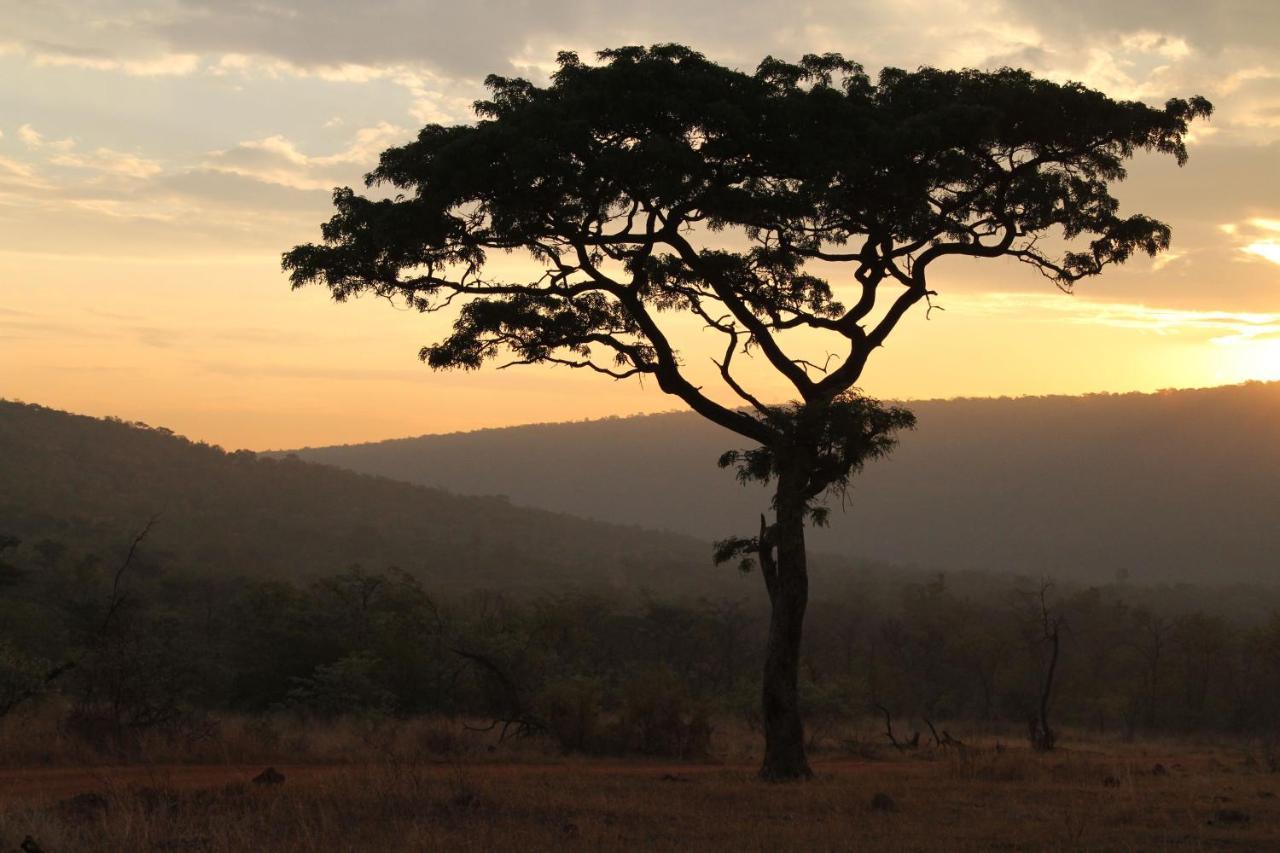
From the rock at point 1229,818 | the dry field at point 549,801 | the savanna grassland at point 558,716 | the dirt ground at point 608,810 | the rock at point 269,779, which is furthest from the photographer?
the rock at point 269,779

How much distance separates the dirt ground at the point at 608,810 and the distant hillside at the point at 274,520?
127ft

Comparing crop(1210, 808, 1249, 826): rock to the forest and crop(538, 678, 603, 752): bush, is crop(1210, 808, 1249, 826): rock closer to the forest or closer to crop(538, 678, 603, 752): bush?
the forest

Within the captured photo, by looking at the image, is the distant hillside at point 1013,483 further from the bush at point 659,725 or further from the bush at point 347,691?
the bush at point 347,691

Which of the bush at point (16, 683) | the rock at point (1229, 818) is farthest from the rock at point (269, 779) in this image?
the rock at point (1229, 818)

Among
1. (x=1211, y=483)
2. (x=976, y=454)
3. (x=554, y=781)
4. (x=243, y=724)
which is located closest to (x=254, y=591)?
(x=243, y=724)

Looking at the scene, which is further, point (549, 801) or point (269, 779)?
point (269, 779)

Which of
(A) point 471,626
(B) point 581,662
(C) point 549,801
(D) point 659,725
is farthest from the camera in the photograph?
(B) point 581,662

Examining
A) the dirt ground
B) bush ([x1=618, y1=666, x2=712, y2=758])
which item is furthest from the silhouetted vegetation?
the dirt ground

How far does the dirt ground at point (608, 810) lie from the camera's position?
9500 millimetres

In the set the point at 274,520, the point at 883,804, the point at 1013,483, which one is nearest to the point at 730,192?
the point at 883,804

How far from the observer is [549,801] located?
39.1 feet

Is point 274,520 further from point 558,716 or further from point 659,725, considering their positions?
point 659,725

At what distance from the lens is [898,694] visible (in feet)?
129

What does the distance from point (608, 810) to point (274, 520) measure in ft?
204
